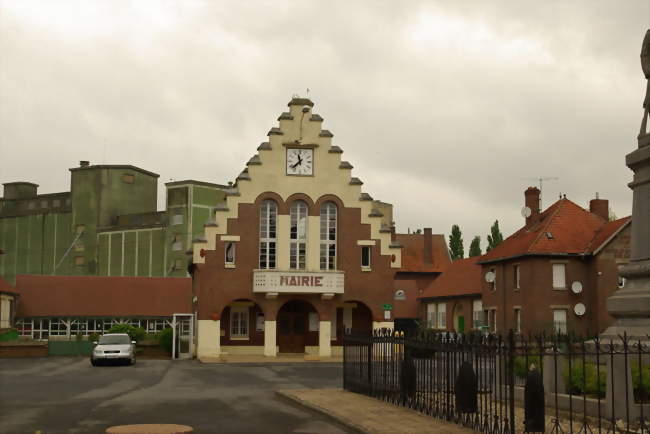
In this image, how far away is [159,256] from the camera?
79.9 meters

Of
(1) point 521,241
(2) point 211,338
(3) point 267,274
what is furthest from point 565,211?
(2) point 211,338

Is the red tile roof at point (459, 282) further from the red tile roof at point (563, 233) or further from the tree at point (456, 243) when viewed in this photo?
the tree at point (456, 243)

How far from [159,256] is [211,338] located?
38084 millimetres

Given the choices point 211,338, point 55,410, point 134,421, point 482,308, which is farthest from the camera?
point 482,308

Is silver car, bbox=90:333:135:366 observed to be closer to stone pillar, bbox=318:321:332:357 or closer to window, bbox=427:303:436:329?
stone pillar, bbox=318:321:332:357

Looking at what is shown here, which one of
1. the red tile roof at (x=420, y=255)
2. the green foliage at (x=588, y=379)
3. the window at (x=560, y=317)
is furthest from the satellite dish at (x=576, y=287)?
the green foliage at (x=588, y=379)

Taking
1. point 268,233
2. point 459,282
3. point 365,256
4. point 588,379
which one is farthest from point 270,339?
point 588,379

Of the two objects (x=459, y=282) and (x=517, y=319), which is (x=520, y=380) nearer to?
(x=517, y=319)

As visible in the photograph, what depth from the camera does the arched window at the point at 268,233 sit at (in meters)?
44.4

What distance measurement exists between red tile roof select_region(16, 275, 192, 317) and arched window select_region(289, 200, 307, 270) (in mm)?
15236

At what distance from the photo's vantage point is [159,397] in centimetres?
2250

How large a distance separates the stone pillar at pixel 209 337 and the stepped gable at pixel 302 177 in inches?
195

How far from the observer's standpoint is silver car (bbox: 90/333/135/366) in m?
37.2

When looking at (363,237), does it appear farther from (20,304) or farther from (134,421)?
(134,421)
